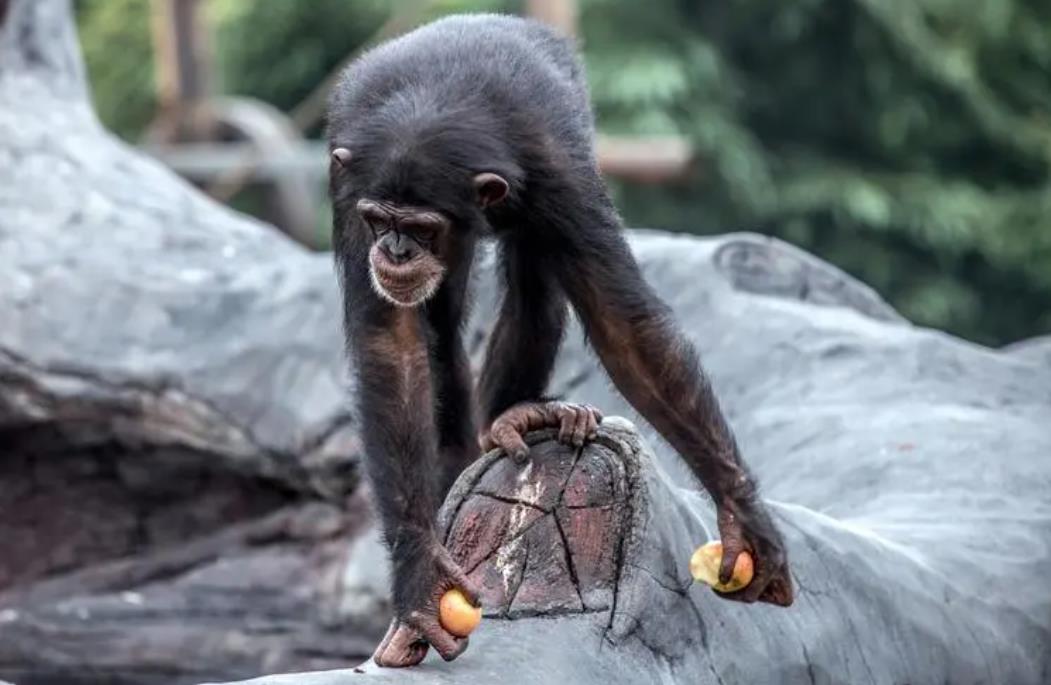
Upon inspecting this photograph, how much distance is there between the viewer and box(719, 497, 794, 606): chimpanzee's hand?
394 centimetres

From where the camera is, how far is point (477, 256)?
473 centimetres

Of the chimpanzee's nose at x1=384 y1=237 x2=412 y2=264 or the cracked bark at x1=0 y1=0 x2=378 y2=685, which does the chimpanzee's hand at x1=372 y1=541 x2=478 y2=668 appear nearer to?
the chimpanzee's nose at x1=384 y1=237 x2=412 y2=264

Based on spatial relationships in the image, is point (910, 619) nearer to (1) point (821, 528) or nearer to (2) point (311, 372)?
(1) point (821, 528)

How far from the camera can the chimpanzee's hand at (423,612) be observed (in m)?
3.57

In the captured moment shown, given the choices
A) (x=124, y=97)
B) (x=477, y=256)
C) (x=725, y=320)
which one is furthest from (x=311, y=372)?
(x=124, y=97)

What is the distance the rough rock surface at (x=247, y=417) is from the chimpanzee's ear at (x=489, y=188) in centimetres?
129

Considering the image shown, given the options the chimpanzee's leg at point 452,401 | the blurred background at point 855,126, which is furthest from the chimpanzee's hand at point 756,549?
the blurred background at point 855,126

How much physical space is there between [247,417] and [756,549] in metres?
3.03

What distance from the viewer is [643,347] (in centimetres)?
416

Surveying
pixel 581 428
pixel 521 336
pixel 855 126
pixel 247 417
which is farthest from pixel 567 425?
pixel 855 126

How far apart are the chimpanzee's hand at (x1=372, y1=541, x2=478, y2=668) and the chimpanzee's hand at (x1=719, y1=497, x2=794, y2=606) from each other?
1.70 feet

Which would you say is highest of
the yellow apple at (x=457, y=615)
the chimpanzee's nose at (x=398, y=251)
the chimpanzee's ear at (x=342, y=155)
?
the chimpanzee's ear at (x=342, y=155)

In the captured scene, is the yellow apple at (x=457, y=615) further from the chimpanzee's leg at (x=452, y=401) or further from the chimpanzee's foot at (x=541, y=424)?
the chimpanzee's leg at (x=452, y=401)

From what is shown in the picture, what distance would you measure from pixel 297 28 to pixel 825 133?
12.3 ft
